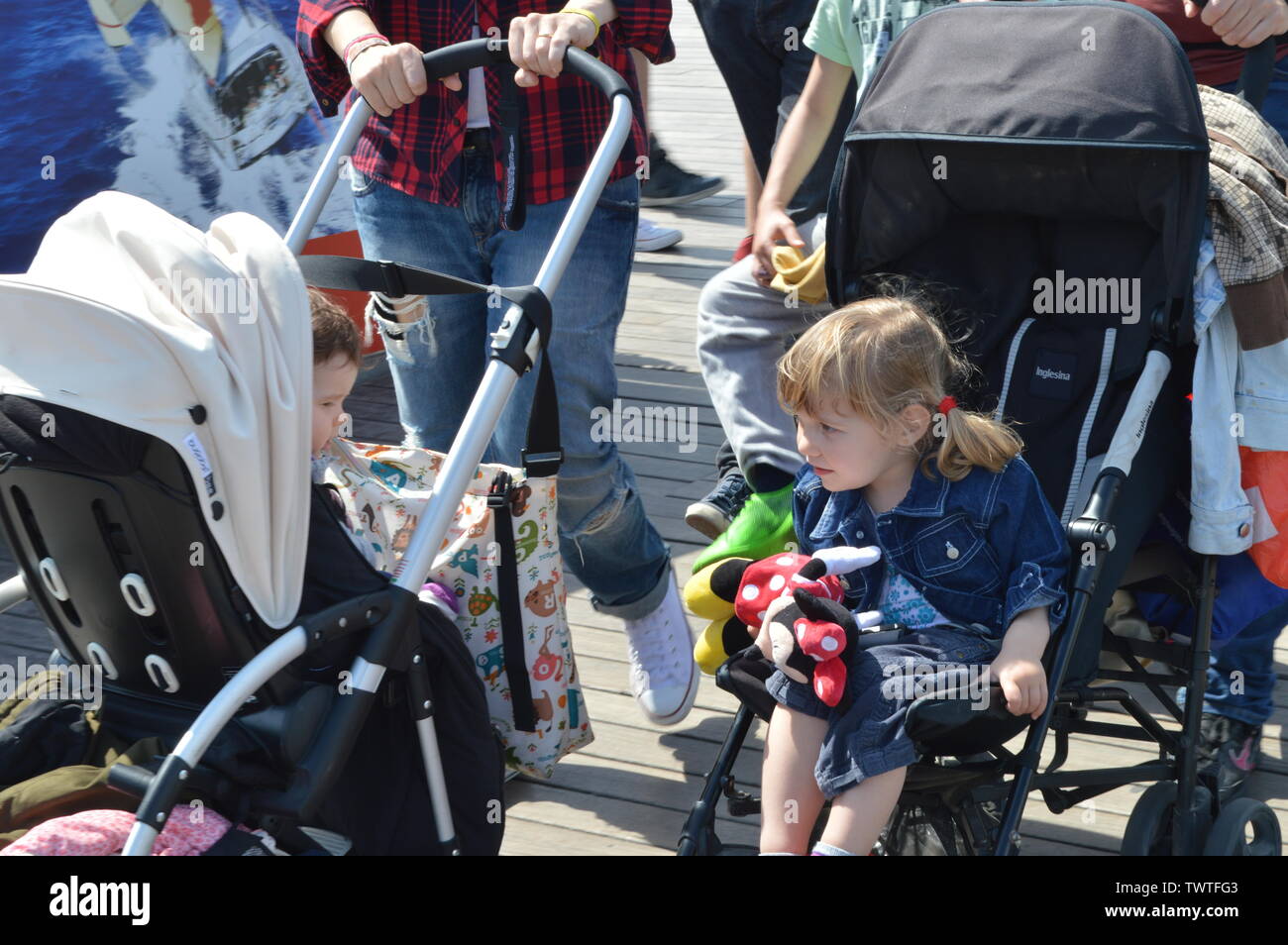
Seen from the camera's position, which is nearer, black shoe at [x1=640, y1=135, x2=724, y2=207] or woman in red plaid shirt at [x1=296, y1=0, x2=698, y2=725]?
woman in red plaid shirt at [x1=296, y1=0, x2=698, y2=725]

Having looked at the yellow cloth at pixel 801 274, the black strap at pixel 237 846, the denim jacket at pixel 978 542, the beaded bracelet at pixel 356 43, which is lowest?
the black strap at pixel 237 846

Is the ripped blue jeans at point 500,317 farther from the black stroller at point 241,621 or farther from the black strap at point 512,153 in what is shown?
the black stroller at point 241,621

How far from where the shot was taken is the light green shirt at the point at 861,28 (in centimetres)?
269

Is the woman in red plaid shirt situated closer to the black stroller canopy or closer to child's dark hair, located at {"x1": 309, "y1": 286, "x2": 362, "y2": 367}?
child's dark hair, located at {"x1": 309, "y1": 286, "x2": 362, "y2": 367}

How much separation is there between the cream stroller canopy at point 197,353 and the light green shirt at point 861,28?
1.33m

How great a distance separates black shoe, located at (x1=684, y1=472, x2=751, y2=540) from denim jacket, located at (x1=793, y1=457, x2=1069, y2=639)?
→ 2.47 feet

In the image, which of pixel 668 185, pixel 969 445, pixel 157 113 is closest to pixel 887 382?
pixel 969 445

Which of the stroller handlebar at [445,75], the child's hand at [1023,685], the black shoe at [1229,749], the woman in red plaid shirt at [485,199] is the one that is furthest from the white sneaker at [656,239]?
the child's hand at [1023,685]

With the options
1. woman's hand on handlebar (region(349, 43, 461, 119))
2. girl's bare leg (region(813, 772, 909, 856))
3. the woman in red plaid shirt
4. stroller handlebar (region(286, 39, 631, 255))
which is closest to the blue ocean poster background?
the woman in red plaid shirt

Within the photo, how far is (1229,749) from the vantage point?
8.87 ft

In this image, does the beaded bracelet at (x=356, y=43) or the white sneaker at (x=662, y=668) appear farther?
the white sneaker at (x=662, y=668)

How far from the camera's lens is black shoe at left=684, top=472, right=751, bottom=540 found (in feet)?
9.54

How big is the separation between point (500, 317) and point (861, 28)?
3.04ft
